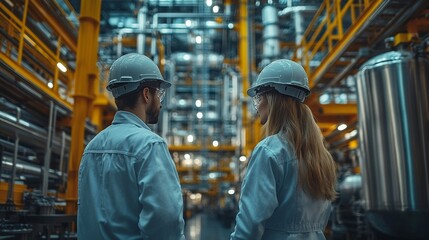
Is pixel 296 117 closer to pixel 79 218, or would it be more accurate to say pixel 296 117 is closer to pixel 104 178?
pixel 104 178

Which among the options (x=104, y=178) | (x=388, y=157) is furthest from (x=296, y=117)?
(x=388, y=157)

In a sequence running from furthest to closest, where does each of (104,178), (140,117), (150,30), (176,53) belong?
1. (176,53)
2. (150,30)
3. (140,117)
4. (104,178)

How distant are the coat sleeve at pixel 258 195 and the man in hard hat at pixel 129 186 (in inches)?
11.0

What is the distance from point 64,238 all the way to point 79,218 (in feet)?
9.11

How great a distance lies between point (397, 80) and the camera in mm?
4613

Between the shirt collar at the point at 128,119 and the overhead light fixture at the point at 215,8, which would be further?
the overhead light fixture at the point at 215,8

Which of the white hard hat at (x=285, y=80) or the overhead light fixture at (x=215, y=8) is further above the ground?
the overhead light fixture at (x=215, y=8)

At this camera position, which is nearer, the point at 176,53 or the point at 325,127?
the point at 325,127

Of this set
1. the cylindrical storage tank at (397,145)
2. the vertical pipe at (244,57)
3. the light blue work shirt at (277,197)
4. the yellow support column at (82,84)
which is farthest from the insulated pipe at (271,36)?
the light blue work shirt at (277,197)

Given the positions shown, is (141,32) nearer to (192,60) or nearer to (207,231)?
(207,231)

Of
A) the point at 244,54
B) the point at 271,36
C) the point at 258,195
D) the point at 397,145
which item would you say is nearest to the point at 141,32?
the point at 271,36

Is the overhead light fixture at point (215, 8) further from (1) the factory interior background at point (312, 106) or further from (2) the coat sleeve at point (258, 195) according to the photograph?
(2) the coat sleeve at point (258, 195)

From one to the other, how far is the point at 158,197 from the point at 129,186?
18 cm

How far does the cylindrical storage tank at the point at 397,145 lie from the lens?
4273mm
